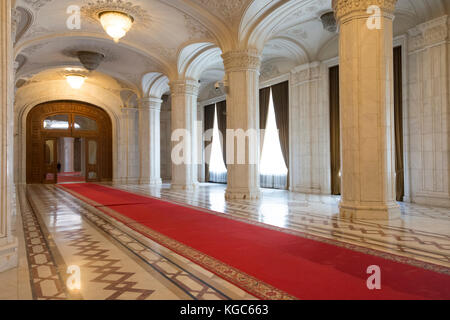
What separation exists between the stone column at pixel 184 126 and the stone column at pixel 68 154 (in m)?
22.2

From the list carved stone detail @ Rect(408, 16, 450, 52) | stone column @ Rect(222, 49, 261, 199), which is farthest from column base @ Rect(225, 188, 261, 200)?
carved stone detail @ Rect(408, 16, 450, 52)

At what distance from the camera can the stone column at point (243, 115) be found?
8.62 metres

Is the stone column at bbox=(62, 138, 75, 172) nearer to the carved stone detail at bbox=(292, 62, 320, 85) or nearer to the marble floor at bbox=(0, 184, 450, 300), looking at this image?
the carved stone detail at bbox=(292, 62, 320, 85)

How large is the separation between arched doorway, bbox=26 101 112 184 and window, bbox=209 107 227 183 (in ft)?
17.7

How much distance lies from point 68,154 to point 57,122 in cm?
1571

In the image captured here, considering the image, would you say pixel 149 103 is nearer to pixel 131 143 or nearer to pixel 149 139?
pixel 149 139

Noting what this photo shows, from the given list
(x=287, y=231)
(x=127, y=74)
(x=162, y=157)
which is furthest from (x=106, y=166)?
(x=287, y=231)

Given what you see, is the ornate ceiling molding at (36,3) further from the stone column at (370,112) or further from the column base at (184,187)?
the stone column at (370,112)

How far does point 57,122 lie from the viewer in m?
16.8

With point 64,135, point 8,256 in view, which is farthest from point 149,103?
point 8,256

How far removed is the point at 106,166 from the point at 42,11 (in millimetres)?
9835

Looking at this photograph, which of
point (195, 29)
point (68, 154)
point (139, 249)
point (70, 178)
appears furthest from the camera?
point (68, 154)

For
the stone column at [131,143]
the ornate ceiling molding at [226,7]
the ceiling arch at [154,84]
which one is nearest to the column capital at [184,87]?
the ceiling arch at [154,84]
